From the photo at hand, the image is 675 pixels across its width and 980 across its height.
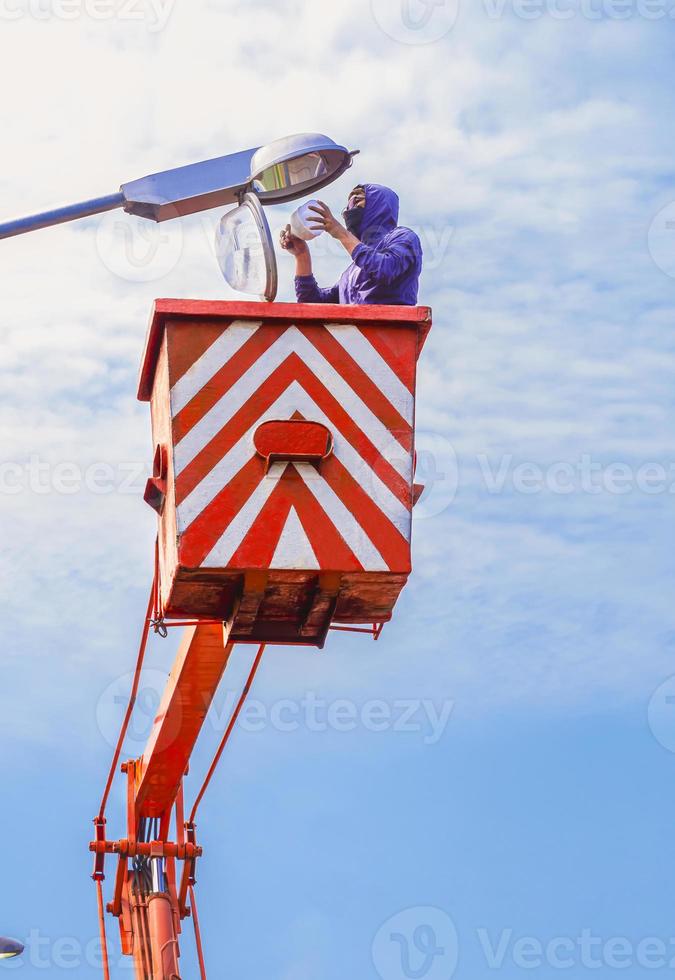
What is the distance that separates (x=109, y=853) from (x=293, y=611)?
12.5ft

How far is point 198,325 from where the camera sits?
8320 millimetres

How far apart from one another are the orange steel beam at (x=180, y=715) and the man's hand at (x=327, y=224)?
2.27 m

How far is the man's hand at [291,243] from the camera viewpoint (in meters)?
9.46

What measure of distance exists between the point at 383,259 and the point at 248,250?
2.40 feet

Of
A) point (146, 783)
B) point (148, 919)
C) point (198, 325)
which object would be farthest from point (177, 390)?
point (148, 919)

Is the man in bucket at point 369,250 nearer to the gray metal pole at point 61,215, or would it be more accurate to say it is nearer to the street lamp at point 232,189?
the street lamp at point 232,189

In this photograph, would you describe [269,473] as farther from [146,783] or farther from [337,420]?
[146,783]

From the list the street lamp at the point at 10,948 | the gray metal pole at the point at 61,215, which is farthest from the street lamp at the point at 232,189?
the street lamp at the point at 10,948

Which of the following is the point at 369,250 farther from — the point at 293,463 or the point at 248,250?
the point at 293,463

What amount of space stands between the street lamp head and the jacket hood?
217 millimetres

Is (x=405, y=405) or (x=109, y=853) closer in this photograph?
(x=405, y=405)

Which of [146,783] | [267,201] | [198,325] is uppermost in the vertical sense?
[267,201]

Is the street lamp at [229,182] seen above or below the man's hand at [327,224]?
above

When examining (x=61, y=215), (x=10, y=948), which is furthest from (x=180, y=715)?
(x=61, y=215)
